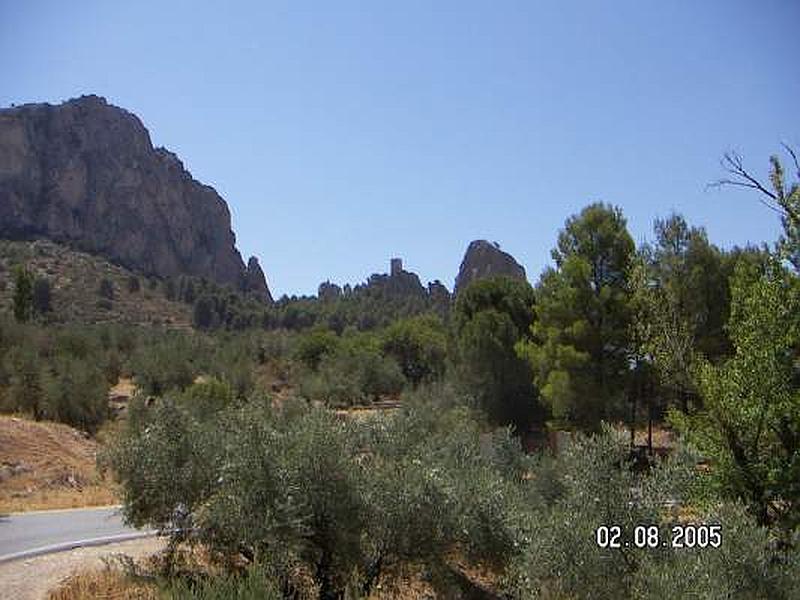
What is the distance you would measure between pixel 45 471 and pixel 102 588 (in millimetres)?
16208

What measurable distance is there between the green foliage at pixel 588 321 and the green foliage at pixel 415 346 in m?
36.4

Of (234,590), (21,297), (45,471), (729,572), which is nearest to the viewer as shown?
(234,590)

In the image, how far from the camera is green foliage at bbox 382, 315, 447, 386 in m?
69.4

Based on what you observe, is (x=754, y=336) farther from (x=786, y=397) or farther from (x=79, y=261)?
(x=79, y=261)

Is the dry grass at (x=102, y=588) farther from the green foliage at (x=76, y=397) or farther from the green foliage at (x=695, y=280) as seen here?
the green foliage at (x=76, y=397)

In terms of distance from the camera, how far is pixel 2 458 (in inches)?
1063

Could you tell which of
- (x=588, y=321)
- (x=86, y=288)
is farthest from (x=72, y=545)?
(x=86, y=288)

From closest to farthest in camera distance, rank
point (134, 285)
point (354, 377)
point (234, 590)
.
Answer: point (234, 590) → point (354, 377) → point (134, 285)

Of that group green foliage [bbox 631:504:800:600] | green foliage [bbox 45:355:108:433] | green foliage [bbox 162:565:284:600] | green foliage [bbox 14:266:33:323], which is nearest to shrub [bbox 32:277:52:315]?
green foliage [bbox 14:266:33:323]

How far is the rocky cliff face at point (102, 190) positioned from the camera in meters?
125

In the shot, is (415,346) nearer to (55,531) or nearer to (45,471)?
(45,471)

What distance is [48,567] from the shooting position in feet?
45.3

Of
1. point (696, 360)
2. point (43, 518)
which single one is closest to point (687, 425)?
point (696, 360)

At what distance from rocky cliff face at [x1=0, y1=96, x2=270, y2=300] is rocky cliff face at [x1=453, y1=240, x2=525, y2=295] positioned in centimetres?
4326
